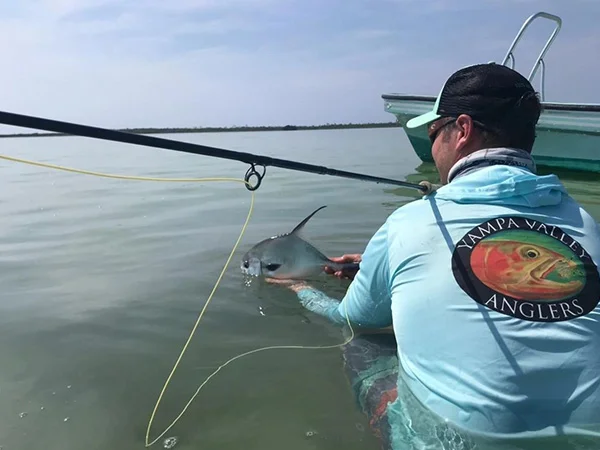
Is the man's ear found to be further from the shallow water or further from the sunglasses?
the shallow water

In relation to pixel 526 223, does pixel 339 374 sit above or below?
below

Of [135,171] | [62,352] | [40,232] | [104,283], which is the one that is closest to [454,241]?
[62,352]

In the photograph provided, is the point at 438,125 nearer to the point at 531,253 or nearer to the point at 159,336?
the point at 531,253

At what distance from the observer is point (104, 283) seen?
15.0 ft

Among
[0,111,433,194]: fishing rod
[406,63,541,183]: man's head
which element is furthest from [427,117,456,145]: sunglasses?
[0,111,433,194]: fishing rod

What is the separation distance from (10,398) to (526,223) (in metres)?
2.43

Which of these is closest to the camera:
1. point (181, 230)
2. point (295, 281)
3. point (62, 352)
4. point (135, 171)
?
point (62, 352)

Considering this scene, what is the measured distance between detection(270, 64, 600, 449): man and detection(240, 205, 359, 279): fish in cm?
209

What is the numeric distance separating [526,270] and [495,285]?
0.11 meters

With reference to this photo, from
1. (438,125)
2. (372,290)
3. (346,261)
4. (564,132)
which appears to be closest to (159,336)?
(346,261)

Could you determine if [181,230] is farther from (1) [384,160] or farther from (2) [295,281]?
(1) [384,160]

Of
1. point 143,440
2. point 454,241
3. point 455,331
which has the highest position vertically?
point 454,241

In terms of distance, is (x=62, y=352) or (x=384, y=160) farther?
(x=384, y=160)

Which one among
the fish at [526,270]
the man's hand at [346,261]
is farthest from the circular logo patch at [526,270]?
the man's hand at [346,261]
